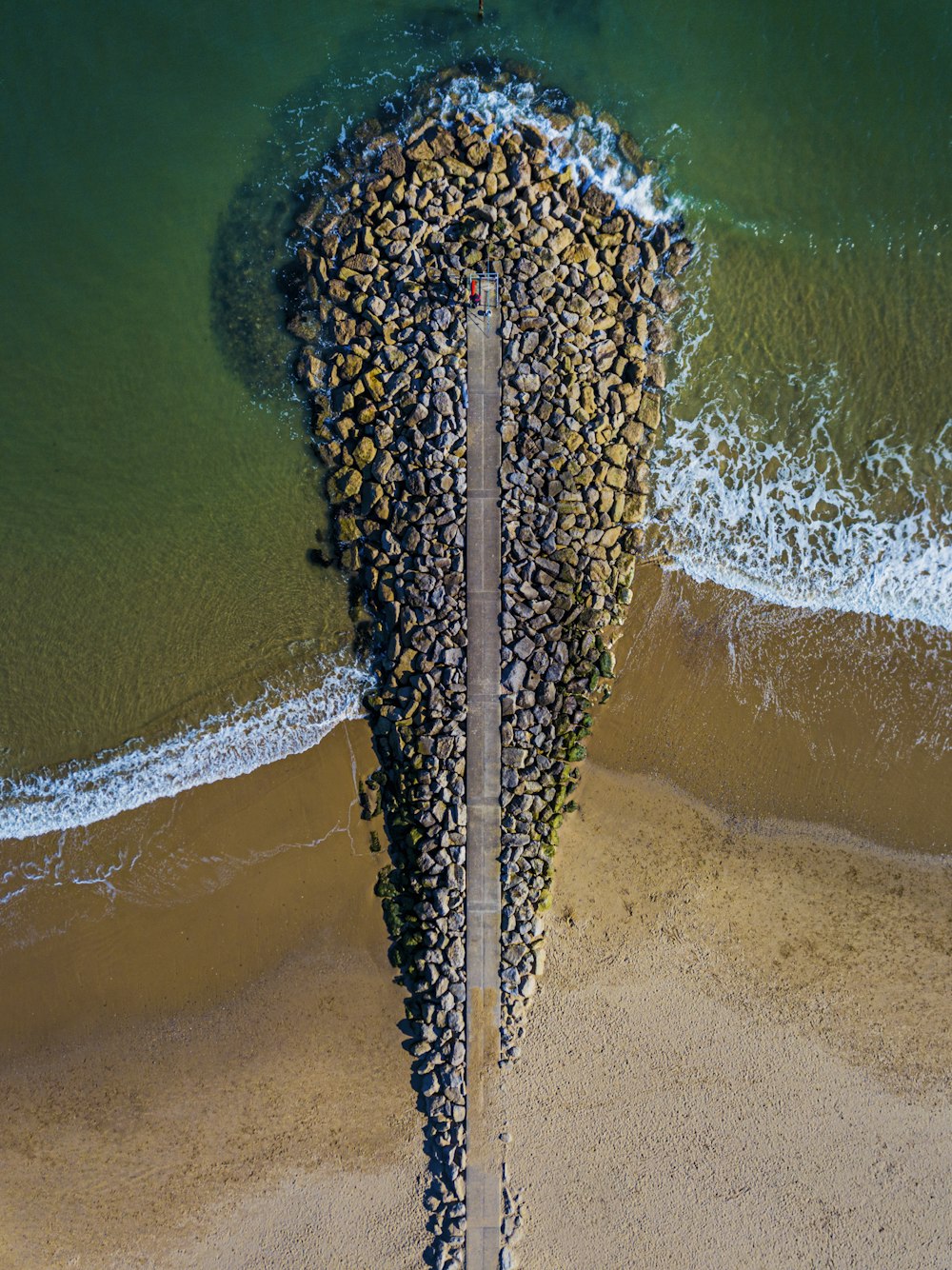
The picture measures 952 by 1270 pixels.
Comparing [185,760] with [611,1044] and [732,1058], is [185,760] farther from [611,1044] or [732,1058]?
[732,1058]

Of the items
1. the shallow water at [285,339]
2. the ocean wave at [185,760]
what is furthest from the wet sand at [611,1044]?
the shallow water at [285,339]

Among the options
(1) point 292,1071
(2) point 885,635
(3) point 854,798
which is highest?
(2) point 885,635

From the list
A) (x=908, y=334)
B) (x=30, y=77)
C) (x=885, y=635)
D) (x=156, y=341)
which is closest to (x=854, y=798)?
(x=885, y=635)

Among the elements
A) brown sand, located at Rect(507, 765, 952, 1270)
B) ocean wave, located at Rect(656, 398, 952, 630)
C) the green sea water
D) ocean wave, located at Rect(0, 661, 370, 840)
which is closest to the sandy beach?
brown sand, located at Rect(507, 765, 952, 1270)

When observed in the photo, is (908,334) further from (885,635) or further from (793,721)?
(793,721)

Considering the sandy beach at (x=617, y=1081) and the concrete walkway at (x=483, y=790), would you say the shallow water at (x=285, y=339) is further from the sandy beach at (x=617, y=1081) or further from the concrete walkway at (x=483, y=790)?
the sandy beach at (x=617, y=1081)

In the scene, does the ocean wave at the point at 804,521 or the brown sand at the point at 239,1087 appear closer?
the brown sand at the point at 239,1087
